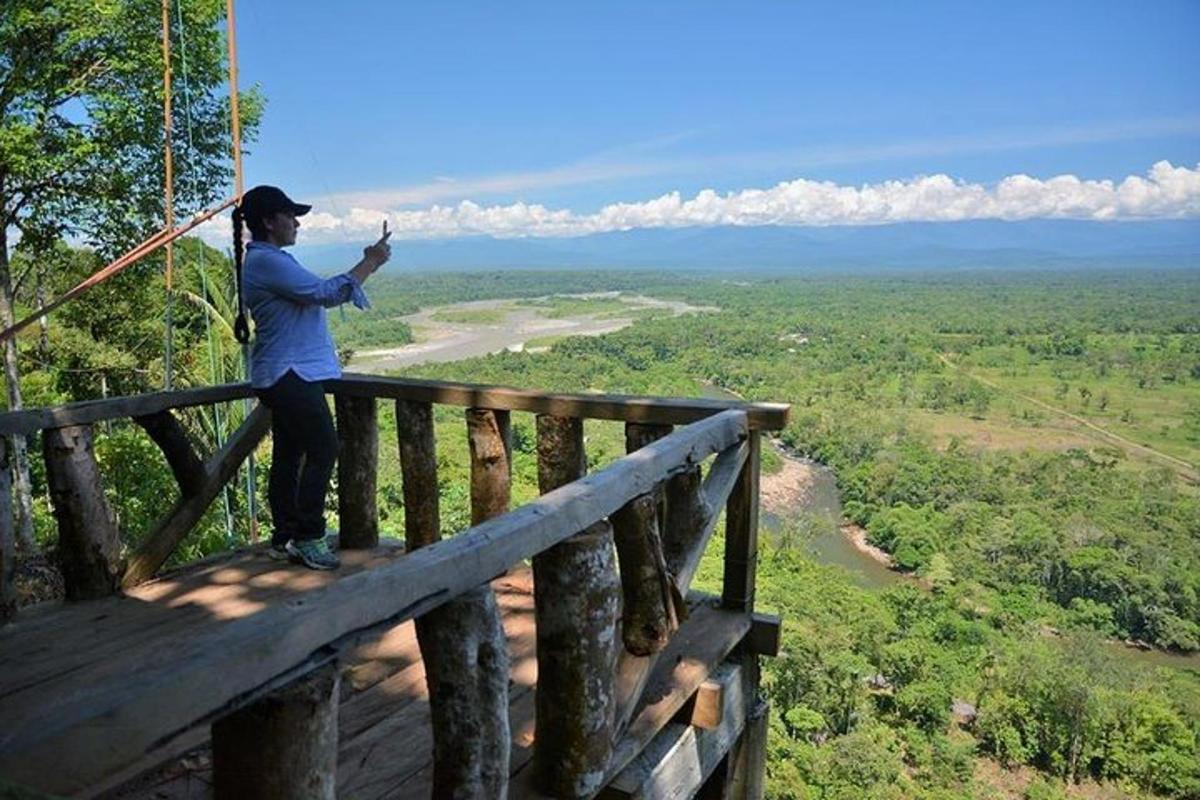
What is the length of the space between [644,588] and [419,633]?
77 cm

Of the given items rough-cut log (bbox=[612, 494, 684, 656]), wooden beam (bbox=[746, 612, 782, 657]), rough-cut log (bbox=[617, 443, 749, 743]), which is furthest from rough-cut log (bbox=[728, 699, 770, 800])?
rough-cut log (bbox=[612, 494, 684, 656])

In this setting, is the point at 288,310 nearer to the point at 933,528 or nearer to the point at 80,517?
the point at 80,517

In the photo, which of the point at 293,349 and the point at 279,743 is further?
the point at 293,349

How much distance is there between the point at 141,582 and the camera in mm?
3127

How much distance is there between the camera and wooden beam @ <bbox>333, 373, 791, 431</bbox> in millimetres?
2746

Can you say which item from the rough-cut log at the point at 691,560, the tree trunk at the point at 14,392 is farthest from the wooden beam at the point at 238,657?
the tree trunk at the point at 14,392

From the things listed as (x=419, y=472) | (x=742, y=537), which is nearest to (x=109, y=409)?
(x=419, y=472)

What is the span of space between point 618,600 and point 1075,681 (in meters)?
36.1

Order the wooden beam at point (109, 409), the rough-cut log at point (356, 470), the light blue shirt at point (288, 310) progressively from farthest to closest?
the rough-cut log at point (356, 470) → the light blue shirt at point (288, 310) → the wooden beam at point (109, 409)

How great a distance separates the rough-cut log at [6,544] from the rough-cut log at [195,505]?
1.24 feet

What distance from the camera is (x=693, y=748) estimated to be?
2486 millimetres

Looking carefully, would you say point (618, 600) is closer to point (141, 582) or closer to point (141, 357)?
point (141, 582)

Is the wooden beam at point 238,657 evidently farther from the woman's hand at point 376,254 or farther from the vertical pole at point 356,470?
the vertical pole at point 356,470

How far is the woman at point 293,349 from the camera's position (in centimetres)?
293
